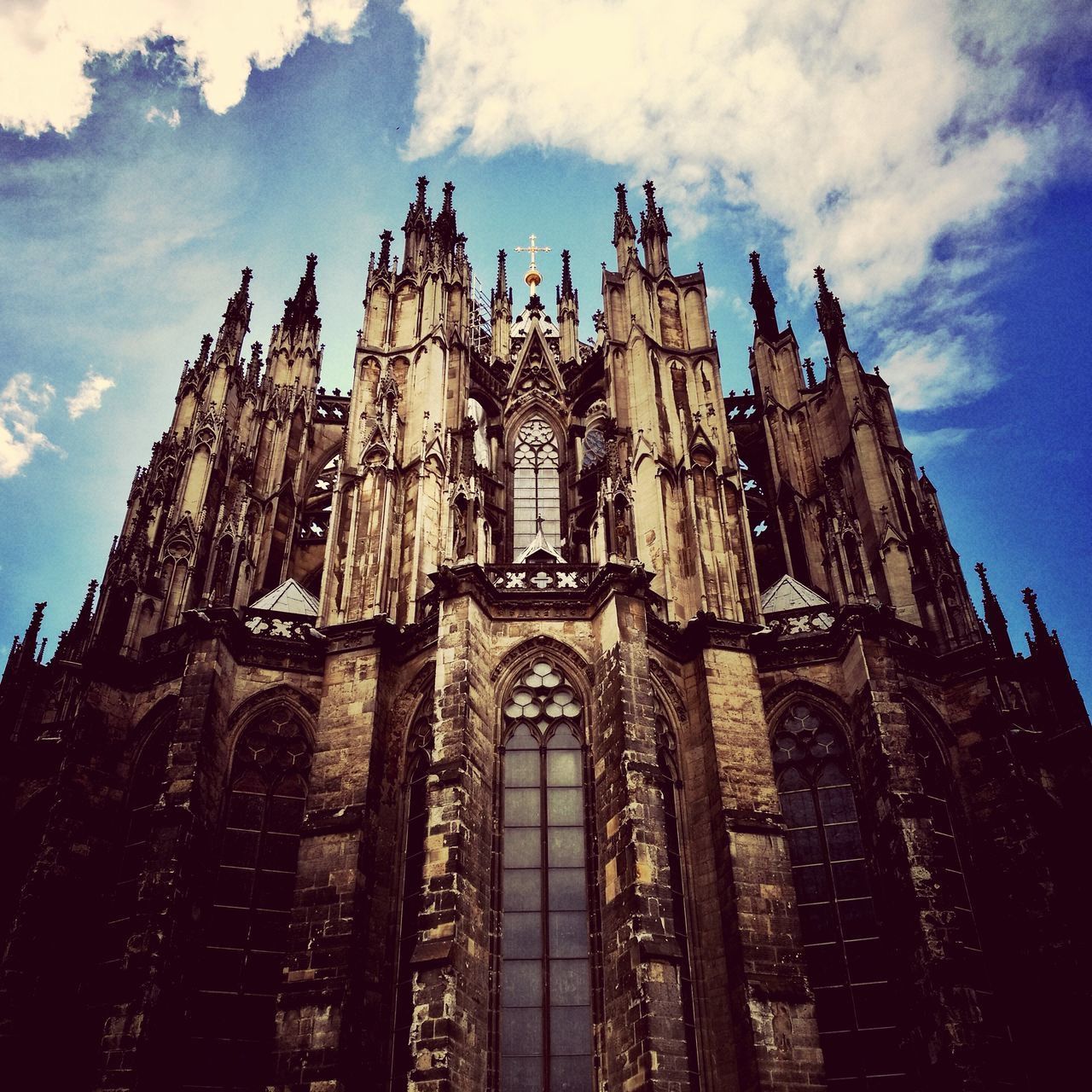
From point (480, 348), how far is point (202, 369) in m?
12.5

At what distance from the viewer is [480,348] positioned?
125 ft

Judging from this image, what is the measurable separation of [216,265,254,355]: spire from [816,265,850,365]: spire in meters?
17.1

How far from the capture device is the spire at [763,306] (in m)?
31.6

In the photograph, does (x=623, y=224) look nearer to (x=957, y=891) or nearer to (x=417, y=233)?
(x=417, y=233)

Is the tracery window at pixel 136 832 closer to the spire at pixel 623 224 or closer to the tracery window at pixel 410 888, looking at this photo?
the tracery window at pixel 410 888

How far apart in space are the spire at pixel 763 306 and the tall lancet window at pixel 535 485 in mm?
7655

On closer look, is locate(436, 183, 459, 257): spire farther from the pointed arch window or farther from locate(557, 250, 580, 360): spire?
the pointed arch window

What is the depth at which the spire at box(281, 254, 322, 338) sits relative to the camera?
32.0 m

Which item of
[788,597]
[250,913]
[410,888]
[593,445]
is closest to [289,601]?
[250,913]

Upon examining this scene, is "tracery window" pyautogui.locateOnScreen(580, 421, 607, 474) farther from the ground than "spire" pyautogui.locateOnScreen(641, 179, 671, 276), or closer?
closer

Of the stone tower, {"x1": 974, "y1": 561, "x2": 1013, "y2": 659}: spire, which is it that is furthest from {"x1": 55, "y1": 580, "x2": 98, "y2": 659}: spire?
{"x1": 974, "y1": 561, "x2": 1013, "y2": 659}: spire

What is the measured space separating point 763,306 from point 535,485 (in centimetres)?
1028

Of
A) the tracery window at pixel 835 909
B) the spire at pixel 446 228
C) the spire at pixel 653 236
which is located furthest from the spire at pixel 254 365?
the tracery window at pixel 835 909

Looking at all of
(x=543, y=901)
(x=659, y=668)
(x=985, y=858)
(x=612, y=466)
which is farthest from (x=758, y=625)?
(x=543, y=901)
